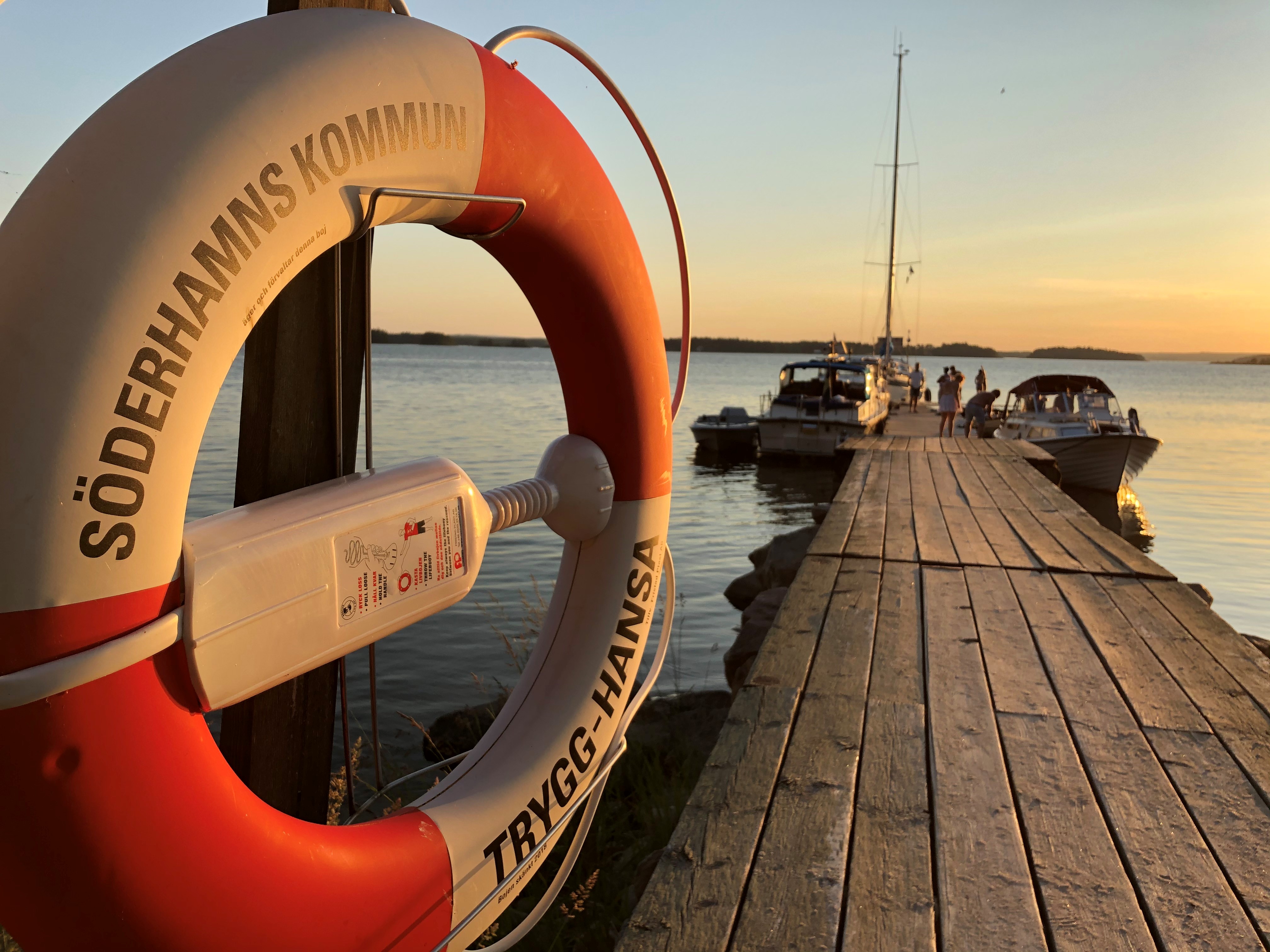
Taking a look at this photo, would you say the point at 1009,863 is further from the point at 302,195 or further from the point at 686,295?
the point at 302,195

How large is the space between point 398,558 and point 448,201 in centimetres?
56

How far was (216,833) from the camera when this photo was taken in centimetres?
99

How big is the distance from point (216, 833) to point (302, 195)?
0.78 meters

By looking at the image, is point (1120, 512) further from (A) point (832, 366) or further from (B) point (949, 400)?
(A) point (832, 366)

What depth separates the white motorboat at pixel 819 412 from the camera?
16.8 meters

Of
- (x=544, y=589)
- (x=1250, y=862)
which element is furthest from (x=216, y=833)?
(x=544, y=589)

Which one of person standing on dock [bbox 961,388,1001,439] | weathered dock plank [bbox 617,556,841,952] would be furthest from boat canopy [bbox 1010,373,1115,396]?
weathered dock plank [bbox 617,556,841,952]

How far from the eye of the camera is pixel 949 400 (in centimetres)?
1253

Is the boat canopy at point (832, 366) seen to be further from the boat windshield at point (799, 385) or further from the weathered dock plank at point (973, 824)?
the weathered dock plank at point (973, 824)

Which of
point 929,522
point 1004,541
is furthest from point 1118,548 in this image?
point 929,522

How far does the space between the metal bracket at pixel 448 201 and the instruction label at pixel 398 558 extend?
1.38 feet

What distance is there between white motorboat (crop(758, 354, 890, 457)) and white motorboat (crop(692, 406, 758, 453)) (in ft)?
3.57

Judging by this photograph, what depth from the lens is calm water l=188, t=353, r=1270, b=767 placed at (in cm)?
595

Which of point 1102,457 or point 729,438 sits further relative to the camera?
point 729,438
